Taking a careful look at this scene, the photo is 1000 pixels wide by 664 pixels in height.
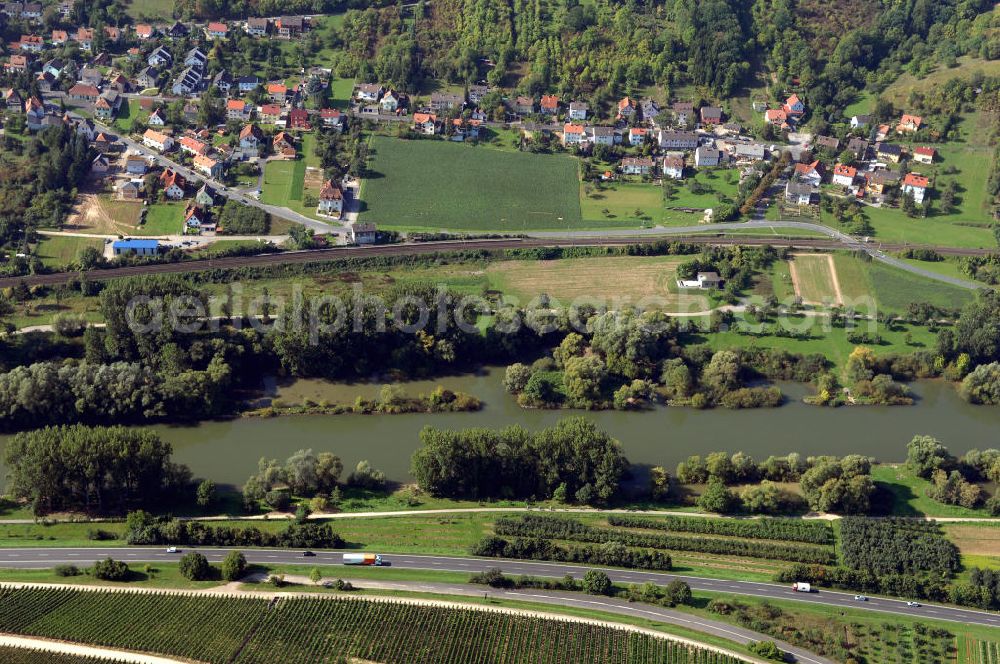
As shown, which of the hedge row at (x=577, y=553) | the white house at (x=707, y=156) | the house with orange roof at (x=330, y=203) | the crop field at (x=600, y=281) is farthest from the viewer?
the white house at (x=707, y=156)

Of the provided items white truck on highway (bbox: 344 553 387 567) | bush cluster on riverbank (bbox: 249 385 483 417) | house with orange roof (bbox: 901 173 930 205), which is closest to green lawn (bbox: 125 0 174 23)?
bush cluster on riverbank (bbox: 249 385 483 417)

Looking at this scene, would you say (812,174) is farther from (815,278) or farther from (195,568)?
(195,568)

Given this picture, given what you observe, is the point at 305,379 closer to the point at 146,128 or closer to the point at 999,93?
the point at 146,128

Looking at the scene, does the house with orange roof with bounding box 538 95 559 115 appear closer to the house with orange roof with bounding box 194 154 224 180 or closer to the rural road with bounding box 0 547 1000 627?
the house with orange roof with bounding box 194 154 224 180

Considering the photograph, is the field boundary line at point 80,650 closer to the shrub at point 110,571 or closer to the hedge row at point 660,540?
the shrub at point 110,571

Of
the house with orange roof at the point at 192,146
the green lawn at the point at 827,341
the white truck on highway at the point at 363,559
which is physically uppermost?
the house with orange roof at the point at 192,146

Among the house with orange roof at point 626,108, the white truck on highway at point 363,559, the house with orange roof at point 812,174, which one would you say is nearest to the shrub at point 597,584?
the white truck on highway at point 363,559
